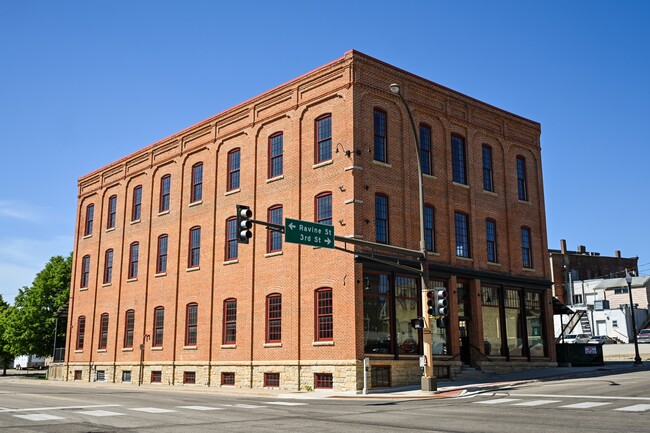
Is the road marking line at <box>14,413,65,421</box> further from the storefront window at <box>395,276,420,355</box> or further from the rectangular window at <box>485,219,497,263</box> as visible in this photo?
the rectangular window at <box>485,219,497,263</box>

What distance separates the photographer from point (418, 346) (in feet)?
91.4

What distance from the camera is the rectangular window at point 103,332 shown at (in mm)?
41656

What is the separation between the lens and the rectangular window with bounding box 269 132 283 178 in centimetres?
3122

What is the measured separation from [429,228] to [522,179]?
30.2 ft

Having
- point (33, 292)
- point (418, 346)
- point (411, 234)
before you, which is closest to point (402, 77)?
point (411, 234)

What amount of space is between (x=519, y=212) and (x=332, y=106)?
13.1m

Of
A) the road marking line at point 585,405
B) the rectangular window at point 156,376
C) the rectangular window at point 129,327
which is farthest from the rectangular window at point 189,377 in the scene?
the road marking line at point 585,405

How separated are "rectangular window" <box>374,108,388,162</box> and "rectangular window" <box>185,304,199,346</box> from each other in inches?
535

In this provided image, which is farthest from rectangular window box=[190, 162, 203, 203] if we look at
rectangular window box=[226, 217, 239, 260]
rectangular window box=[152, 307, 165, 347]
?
rectangular window box=[152, 307, 165, 347]

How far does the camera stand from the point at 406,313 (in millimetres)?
27953

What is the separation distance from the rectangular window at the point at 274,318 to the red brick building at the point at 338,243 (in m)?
0.07

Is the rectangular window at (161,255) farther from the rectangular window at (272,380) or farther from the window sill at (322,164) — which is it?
the window sill at (322,164)

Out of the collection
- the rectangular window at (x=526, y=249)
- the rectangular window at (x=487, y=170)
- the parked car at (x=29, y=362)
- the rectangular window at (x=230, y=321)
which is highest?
the rectangular window at (x=487, y=170)

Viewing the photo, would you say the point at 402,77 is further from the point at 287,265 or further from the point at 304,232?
the point at 304,232
